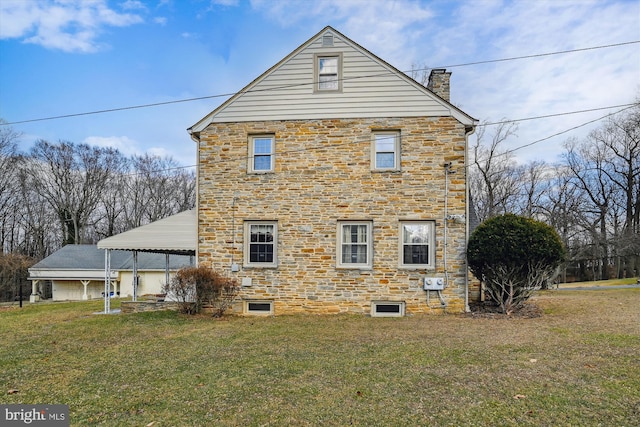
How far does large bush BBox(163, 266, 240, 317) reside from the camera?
11219 mm

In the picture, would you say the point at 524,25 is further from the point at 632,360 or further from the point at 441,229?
the point at 632,360

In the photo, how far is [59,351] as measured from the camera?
7262mm

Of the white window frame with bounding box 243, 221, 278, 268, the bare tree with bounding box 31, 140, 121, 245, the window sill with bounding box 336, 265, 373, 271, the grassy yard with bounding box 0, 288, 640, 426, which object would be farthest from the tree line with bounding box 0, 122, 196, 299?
the grassy yard with bounding box 0, 288, 640, 426

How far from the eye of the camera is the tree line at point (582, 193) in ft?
108

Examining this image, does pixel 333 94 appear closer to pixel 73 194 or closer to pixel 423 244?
pixel 423 244

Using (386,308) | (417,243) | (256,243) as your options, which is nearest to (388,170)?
(417,243)

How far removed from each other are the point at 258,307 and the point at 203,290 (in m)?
1.66

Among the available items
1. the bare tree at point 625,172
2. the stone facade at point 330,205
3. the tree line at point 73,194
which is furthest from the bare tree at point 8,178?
the bare tree at point 625,172

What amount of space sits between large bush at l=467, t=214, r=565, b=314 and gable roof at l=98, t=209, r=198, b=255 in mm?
8232

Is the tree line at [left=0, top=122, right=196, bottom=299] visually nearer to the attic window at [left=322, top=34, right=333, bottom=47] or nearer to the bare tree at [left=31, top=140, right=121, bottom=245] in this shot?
the bare tree at [left=31, top=140, right=121, bottom=245]

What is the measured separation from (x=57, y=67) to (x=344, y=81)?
10.3 meters

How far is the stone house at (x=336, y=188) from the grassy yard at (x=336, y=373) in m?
1.83

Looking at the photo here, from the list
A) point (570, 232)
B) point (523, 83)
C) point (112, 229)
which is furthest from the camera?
point (112, 229)

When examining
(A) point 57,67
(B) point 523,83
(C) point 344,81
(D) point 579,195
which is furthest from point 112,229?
(D) point 579,195
